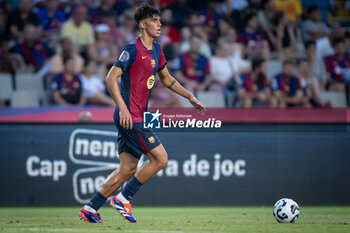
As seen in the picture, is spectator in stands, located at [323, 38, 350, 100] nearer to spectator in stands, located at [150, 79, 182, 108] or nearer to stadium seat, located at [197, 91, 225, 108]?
stadium seat, located at [197, 91, 225, 108]

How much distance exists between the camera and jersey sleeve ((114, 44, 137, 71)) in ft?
21.4

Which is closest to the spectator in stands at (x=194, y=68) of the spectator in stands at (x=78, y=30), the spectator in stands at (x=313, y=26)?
the spectator in stands at (x=78, y=30)

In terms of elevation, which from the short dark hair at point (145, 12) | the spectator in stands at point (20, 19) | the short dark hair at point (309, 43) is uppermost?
the short dark hair at point (145, 12)

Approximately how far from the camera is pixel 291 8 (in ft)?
Result: 52.2

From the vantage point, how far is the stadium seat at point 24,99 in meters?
12.4

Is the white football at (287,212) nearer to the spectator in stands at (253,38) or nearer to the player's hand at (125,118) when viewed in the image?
the player's hand at (125,118)

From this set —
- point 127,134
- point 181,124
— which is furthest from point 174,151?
point 127,134

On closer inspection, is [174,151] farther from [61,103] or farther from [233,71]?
[233,71]

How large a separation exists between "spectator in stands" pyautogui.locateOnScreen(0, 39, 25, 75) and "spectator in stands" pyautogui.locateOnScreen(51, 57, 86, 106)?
1256 millimetres

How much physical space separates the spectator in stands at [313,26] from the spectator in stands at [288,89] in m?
2.54

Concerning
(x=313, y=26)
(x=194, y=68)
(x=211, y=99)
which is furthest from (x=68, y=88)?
(x=313, y=26)

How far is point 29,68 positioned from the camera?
13594mm

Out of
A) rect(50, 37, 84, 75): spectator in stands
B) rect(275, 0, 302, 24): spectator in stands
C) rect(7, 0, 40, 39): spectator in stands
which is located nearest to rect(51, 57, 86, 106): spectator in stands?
rect(50, 37, 84, 75): spectator in stands

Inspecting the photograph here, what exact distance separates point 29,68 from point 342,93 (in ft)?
23.9
